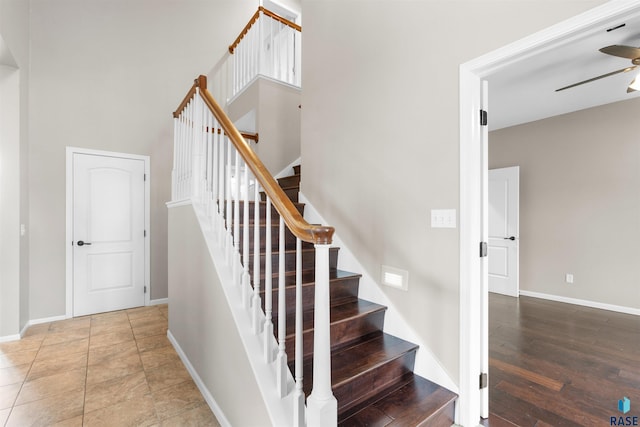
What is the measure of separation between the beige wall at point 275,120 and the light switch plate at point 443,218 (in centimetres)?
269

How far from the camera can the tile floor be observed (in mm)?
1788

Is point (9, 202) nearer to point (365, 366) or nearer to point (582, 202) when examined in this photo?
point (365, 366)

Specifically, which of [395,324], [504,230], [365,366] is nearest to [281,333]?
[365,366]

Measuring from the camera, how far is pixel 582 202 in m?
3.97

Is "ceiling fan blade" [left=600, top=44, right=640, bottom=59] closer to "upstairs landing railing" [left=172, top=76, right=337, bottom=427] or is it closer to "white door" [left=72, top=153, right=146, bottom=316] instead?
"upstairs landing railing" [left=172, top=76, right=337, bottom=427]

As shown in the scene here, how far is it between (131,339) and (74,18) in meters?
4.00

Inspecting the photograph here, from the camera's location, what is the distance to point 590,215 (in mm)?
3898

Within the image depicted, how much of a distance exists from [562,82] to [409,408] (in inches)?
140

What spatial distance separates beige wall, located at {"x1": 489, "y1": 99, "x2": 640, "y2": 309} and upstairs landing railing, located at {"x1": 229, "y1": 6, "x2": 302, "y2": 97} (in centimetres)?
365

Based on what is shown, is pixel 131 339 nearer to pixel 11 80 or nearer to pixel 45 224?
pixel 45 224

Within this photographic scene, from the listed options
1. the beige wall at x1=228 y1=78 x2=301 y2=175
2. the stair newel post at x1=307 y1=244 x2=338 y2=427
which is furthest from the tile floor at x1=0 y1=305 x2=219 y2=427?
the beige wall at x1=228 y1=78 x2=301 y2=175

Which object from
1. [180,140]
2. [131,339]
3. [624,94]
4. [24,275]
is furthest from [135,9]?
[624,94]

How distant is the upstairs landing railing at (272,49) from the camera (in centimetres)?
421

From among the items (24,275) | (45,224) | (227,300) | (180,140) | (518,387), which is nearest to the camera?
(227,300)
